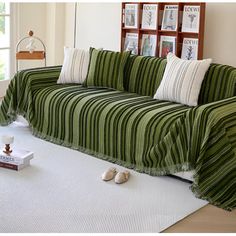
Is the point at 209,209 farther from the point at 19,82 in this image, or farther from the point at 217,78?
the point at 19,82

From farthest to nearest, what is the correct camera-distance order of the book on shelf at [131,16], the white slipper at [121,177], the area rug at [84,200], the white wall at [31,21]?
the white wall at [31,21]
the book on shelf at [131,16]
the white slipper at [121,177]
the area rug at [84,200]

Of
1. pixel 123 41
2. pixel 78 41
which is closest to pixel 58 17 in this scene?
pixel 78 41

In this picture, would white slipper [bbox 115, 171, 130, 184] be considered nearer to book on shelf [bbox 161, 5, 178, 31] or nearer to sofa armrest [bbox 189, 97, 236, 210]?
sofa armrest [bbox 189, 97, 236, 210]

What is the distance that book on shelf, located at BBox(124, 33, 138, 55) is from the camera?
495cm

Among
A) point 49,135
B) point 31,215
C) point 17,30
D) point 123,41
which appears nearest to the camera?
point 31,215

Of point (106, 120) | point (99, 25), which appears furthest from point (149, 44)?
point (106, 120)

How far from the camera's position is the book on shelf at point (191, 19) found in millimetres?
4469

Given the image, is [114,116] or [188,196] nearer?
[188,196]

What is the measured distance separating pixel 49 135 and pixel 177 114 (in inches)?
48.0

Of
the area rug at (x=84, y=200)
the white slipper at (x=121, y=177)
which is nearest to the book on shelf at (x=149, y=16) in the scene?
the area rug at (x=84, y=200)

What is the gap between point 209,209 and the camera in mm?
2768

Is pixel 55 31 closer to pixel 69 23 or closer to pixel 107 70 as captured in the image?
pixel 69 23

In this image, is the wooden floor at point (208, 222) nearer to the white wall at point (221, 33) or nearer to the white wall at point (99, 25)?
the white wall at point (221, 33)

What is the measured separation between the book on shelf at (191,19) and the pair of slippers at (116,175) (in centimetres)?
190
